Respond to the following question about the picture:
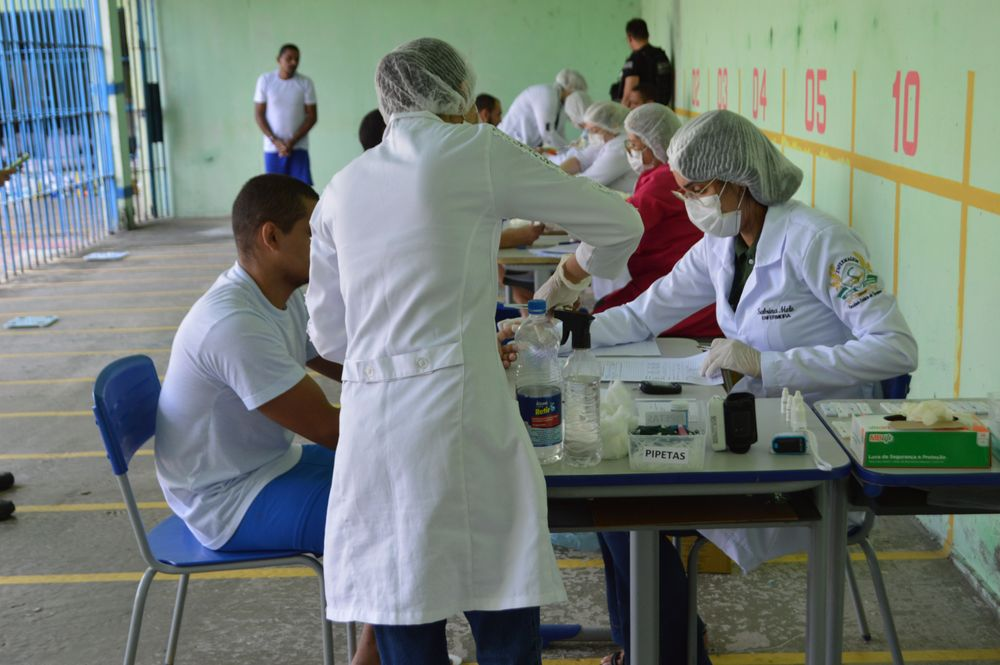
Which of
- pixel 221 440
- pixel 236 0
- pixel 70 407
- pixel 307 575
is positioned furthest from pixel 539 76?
pixel 221 440

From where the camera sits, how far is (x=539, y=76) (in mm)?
11875

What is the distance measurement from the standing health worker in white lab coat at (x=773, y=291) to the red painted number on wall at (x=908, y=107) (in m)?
0.96

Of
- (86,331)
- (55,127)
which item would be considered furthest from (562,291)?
(55,127)

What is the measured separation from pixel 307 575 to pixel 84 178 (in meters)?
7.57

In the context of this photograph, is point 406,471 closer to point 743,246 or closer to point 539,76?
point 743,246

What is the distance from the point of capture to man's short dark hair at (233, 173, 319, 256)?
7.94 feet

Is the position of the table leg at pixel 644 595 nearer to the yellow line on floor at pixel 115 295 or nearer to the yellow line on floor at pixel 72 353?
the yellow line on floor at pixel 72 353

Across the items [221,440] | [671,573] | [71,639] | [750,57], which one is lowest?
[71,639]

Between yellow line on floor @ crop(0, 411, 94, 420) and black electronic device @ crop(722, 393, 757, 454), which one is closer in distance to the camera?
black electronic device @ crop(722, 393, 757, 454)

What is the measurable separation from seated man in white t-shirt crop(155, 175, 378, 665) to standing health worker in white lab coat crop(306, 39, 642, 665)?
0.43m

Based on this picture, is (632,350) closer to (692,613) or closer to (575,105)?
(692,613)

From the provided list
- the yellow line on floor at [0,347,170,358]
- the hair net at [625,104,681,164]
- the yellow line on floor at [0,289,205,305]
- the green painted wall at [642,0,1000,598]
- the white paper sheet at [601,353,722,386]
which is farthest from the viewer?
the yellow line on floor at [0,289,205,305]

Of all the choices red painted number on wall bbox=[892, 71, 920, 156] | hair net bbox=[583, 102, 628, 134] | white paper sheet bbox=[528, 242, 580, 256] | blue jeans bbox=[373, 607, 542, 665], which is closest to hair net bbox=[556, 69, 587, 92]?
hair net bbox=[583, 102, 628, 134]

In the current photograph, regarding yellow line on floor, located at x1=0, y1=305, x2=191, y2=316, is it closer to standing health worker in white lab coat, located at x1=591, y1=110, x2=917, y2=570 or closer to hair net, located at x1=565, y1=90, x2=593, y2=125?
hair net, located at x1=565, y1=90, x2=593, y2=125
